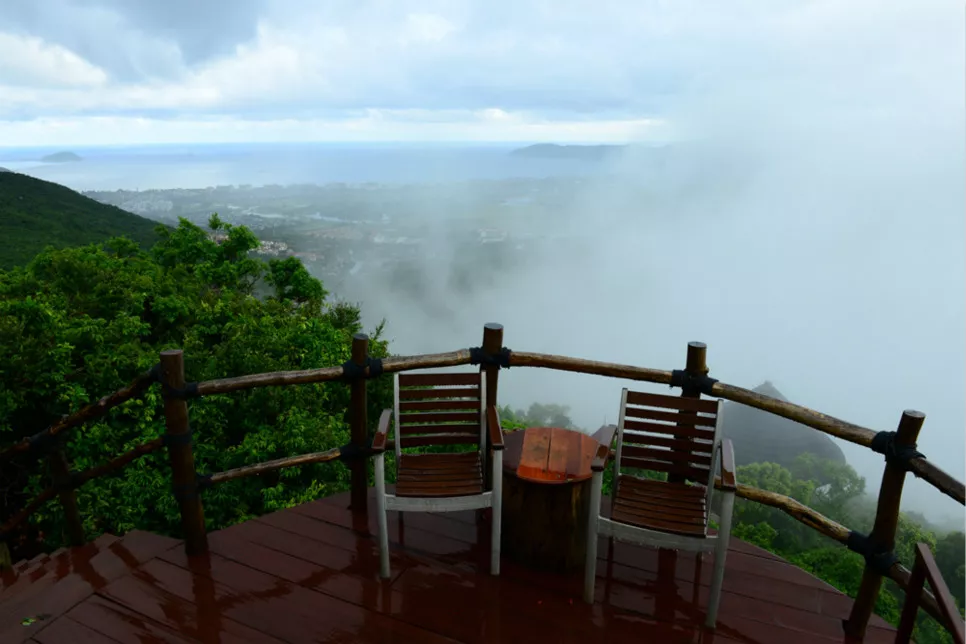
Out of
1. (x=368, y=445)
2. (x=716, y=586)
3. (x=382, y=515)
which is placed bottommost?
(x=716, y=586)

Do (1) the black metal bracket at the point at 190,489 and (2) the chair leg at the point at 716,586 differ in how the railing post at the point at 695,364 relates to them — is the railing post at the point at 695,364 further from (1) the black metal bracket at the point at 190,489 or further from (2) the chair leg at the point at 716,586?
(1) the black metal bracket at the point at 190,489

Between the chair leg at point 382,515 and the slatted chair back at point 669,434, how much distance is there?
1156 mm

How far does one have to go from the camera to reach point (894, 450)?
232 cm

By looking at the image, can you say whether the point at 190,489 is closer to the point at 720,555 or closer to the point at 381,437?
the point at 381,437

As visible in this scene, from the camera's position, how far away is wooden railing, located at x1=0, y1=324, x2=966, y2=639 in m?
2.37

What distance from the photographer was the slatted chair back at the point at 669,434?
292 cm

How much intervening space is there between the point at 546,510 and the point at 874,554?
1381 mm

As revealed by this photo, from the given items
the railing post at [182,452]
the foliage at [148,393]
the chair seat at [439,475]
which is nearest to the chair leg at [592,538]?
the chair seat at [439,475]

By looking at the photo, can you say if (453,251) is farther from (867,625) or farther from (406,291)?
(867,625)

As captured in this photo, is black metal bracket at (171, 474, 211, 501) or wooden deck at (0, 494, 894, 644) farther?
black metal bracket at (171, 474, 211, 501)

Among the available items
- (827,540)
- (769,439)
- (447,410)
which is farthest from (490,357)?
(769,439)

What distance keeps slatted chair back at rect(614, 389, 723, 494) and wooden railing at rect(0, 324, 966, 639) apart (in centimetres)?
13

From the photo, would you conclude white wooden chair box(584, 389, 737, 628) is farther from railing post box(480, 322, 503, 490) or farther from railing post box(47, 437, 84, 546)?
railing post box(47, 437, 84, 546)

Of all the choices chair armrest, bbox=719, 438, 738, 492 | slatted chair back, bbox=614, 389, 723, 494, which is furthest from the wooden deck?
chair armrest, bbox=719, 438, 738, 492
